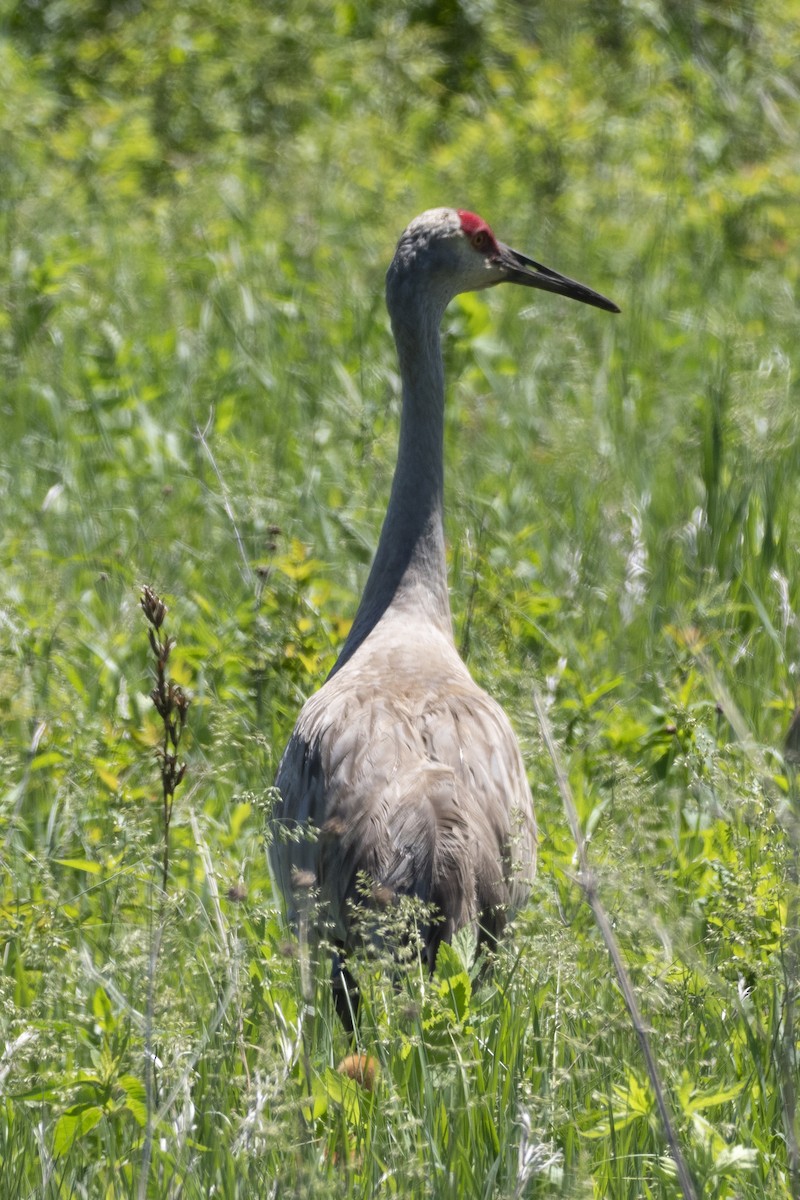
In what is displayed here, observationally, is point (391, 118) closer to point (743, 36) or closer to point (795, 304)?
point (743, 36)

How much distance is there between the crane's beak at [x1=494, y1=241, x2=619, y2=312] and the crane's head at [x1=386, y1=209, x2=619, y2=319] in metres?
0.02

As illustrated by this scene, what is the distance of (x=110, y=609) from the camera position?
5.10 m

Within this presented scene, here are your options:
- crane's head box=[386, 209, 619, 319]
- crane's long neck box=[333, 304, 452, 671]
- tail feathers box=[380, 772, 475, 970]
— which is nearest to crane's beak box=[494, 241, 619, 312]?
crane's head box=[386, 209, 619, 319]

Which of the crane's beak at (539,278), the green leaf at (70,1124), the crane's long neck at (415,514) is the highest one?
the crane's beak at (539,278)

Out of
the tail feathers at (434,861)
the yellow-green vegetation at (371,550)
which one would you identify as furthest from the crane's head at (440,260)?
the tail feathers at (434,861)

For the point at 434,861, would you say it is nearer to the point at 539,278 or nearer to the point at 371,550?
the point at 539,278

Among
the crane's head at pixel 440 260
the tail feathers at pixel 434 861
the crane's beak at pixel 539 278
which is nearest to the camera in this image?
the tail feathers at pixel 434 861

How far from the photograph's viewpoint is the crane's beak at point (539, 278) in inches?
183

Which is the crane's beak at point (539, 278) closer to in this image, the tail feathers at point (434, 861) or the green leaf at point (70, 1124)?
the tail feathers at point (434, 861)

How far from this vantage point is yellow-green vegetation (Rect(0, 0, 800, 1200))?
271 cm

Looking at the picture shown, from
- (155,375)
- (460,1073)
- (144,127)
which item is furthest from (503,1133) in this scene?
(144,127)

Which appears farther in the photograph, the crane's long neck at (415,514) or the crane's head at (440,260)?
the crane's head at (440,260)

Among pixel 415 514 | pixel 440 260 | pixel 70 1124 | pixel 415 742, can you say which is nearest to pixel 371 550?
pixel 415 514

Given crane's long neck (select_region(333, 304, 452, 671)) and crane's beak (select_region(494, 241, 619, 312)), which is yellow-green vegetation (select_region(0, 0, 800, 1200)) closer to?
crane's long neck (select_region(333, 304, 452, 671))
